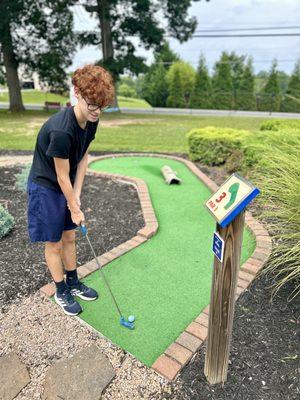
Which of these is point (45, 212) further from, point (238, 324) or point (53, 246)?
point (238, 324)

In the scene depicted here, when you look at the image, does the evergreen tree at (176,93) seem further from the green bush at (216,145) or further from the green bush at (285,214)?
the green bush at (285,214)

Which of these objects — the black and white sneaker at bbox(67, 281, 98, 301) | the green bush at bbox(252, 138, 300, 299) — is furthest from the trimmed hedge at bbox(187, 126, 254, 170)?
the black and white sneaker at bbox(67, 281, 98, 301)

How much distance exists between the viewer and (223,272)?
1.46 m

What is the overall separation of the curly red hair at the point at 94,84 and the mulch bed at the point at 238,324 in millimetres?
1552

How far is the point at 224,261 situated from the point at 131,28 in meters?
20.2

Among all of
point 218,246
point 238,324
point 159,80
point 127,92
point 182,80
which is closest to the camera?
point 218,246

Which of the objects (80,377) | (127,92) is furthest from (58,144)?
(127,92)

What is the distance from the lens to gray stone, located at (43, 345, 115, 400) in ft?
5.39

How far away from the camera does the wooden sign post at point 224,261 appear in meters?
1.28

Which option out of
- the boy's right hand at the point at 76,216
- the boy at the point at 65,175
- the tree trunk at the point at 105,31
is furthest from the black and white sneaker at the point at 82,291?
the tree trunk at the point at 105,31

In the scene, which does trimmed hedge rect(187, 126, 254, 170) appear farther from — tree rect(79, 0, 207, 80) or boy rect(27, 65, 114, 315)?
tree rect(79, 0, 207, 80)

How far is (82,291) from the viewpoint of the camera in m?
2.37

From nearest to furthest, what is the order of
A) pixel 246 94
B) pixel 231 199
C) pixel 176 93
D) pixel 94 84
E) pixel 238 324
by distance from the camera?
pixel 231 199, pixel 94 84, pixel 238 324, pixel 246 94, pixel 176 93

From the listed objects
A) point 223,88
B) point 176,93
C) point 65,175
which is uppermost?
point 65,175
